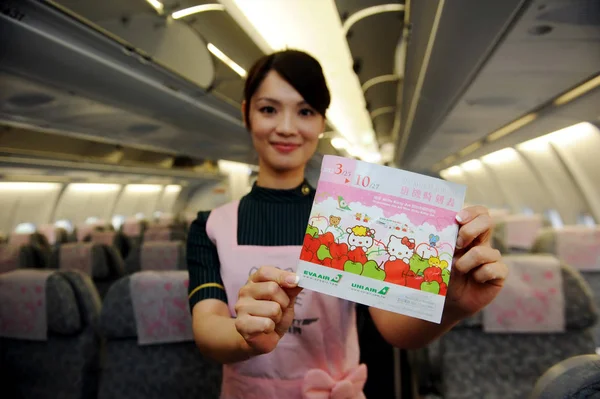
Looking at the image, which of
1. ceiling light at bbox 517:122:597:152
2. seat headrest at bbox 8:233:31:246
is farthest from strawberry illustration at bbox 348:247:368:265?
seat headrest at bbox 8:233:31:246

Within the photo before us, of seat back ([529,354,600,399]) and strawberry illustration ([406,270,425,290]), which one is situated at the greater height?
strawberry illustration ([406,270,425,290])

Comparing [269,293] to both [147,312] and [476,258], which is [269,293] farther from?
[147,312]

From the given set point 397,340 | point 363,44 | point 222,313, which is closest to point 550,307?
point 397,340

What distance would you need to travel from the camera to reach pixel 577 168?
7.17m

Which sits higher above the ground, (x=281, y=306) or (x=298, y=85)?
(x=298, y=85)

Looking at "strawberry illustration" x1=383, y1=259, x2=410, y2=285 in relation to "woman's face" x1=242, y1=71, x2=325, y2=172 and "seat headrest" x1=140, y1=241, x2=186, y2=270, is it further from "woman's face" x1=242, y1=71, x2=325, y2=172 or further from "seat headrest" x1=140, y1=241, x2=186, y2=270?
"seat headrest" x1=140, y1=241, x2=186, y2=270

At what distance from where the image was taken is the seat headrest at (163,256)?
5.00 meters

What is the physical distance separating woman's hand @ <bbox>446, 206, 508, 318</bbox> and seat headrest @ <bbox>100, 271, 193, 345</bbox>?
1.28 meters

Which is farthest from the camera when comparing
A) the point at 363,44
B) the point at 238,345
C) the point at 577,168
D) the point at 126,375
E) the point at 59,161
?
the point at 59,161

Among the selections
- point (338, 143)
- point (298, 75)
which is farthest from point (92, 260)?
point (338, 143)

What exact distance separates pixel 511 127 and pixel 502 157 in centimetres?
456

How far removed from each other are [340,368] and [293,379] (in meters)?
0.15

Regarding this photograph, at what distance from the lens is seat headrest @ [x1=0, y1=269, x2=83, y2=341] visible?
2.08 metres

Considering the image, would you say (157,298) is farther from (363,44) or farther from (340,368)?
(363,44)
